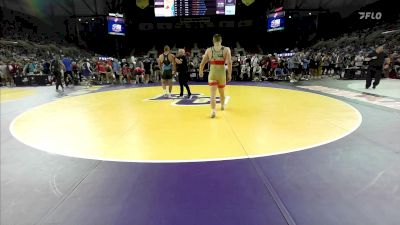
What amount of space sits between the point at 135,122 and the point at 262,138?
2.58 meters

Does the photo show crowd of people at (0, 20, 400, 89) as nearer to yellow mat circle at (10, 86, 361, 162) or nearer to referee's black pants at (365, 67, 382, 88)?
referee's black pants at (365, 67, 382, 88)

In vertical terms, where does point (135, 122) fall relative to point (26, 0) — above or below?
below

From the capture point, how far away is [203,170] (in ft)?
9.98

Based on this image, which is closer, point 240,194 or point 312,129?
point 240,194

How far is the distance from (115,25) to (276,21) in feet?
49.8

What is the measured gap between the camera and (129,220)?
2.13 metres

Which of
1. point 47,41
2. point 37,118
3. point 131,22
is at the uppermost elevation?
→ point 131,22

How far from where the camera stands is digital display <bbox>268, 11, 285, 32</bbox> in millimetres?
25203

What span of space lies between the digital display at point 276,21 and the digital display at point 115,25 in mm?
14361

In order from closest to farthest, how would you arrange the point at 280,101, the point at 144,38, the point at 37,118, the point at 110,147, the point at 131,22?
1. the point at 110,147
2. the point at 37,118
3. the point at 280,101
4. the point at 131,22
5. the point at 144,38

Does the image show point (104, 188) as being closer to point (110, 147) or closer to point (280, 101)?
point (110, 147)

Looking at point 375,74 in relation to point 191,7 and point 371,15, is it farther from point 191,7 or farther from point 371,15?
point 371,15

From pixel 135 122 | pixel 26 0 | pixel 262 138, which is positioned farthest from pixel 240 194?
pixel 26 0

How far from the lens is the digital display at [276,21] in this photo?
82.7ft
